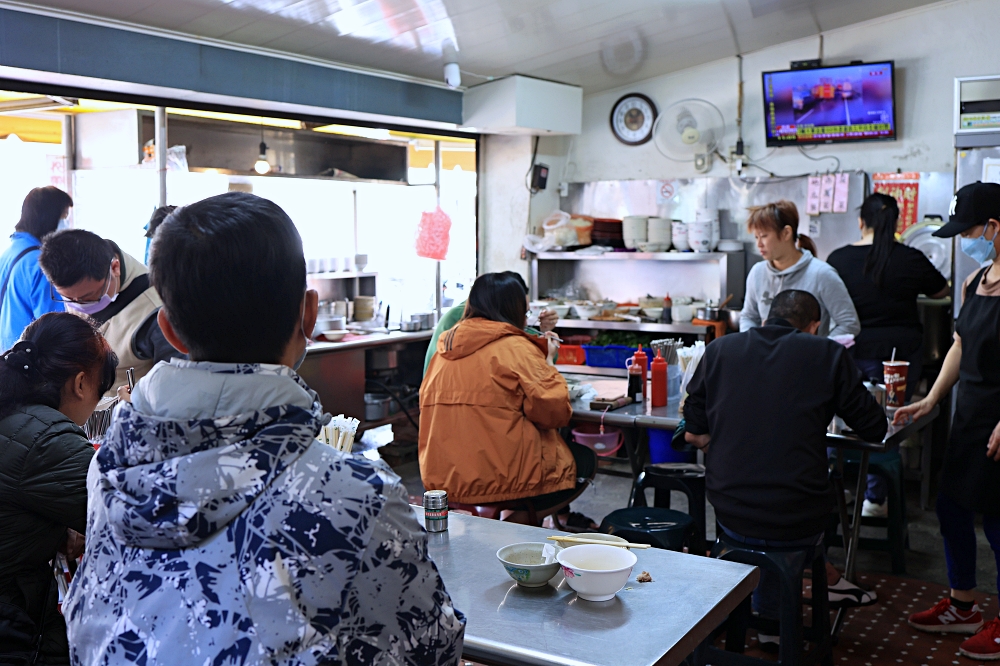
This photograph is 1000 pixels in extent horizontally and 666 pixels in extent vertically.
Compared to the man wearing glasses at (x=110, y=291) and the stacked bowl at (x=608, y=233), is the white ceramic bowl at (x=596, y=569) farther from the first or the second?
the stacked bowl at (x=608, y=233)

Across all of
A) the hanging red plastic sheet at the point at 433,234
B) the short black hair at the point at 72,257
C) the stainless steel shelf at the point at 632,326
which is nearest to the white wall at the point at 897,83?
the hanging red plastic sheet at the point at 433,234

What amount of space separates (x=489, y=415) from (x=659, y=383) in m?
1.00

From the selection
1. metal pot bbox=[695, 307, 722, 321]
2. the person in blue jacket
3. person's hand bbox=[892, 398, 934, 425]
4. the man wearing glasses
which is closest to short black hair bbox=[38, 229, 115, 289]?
the man wearing glasses

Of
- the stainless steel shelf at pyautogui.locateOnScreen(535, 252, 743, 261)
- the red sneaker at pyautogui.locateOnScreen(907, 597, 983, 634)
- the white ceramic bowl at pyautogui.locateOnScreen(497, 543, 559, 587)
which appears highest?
the stainless steel shelf at pyautogui.locateOnScreen(535, 252, 743, 261)

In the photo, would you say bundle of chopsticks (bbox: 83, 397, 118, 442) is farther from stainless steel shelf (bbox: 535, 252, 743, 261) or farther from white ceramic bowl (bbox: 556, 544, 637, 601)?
stainless steel shelf (bbox: 535, 252, 743, 261)

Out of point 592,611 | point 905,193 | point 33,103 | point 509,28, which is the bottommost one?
point 592,611

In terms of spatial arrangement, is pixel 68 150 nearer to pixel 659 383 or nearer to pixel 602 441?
pixel 602 441

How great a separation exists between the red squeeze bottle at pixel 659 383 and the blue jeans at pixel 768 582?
102cm

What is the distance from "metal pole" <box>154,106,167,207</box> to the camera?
16.6 feet

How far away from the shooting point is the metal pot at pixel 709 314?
246 inches

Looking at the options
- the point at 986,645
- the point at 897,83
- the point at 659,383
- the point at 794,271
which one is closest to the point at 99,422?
the point at 659,383

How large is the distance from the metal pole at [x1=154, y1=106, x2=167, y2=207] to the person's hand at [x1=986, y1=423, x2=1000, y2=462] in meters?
4.39

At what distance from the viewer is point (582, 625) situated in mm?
1810

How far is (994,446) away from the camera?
327 centimetres
